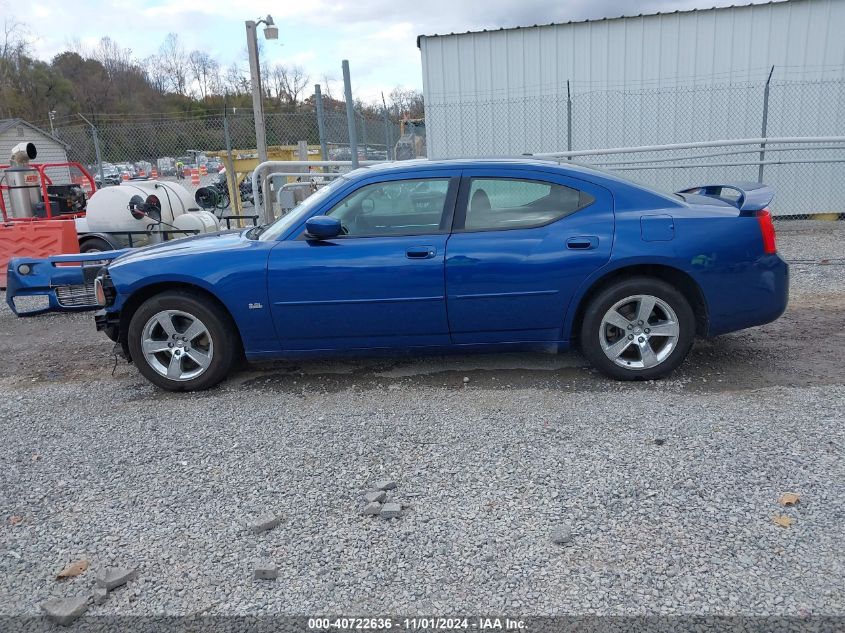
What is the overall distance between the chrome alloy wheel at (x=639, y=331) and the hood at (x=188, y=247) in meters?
2.59

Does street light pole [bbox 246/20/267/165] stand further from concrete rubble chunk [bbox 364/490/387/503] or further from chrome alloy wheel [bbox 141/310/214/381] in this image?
concrete rubble chunk [bbox 364/490/387/503]

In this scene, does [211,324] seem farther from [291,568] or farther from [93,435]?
[291,568]

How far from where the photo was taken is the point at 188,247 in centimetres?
487

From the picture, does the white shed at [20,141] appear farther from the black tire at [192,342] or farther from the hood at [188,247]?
the black tire at [192,342]

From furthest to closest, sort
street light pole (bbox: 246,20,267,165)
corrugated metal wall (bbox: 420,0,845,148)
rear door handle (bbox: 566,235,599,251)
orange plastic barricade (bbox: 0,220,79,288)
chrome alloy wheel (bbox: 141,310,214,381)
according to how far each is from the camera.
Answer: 1. street light pole (bbox: 246,20,267,165)
2. corrugated metal wall (bbox: 420,0,845,148)
3. orange plastic barricade (bbox: 0,220,79,288)
4. chrome alloy wheel (bbox: 141,310,214,381)
5. rear door handle (bbox: 566,235,599,251)

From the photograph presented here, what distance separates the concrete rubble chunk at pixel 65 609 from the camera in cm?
253

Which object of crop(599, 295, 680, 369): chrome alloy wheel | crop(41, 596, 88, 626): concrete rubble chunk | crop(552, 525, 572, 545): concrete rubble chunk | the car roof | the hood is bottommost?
crop(552, 525, 572, 545): concrete rubble chunk

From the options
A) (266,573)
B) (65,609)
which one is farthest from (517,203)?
(65,609)

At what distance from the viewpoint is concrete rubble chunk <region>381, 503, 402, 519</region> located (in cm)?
312

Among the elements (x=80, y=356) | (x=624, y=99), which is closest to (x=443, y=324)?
(x=80, y=356)

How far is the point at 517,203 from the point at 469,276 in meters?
→ 0.64

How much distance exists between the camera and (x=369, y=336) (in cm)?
466

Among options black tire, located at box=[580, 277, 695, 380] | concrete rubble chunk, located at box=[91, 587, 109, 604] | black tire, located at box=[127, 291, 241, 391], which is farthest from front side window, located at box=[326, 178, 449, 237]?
concrete rubble chunk, located at box=[91, 587, 109, 604]

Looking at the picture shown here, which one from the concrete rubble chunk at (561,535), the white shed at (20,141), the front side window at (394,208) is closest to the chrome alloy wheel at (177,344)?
the front side window at (394,208)
